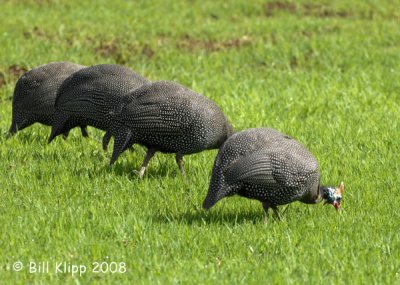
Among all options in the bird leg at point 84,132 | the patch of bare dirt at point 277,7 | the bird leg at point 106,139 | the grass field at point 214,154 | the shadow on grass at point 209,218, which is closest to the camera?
the grass field at point 214,154

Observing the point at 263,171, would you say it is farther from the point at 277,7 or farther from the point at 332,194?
the point at 277,7

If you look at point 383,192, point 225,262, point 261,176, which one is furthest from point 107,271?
point 383,192

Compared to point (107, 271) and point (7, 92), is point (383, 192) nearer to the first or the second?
point (107, 271)

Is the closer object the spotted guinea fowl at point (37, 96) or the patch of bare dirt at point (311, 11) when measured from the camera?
the spotted guinea fowl at point (37, 96)

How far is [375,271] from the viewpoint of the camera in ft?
18.0

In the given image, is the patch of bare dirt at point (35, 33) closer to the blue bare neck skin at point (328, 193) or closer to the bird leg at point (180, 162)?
the bird leg at point (180, 162)

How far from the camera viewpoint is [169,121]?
7.32m

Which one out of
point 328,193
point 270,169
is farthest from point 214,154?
point 270,169

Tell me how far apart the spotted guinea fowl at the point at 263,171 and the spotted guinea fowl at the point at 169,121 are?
90 cm

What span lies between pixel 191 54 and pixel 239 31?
1.43 metres

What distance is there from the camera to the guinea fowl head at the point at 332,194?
6.62 metres

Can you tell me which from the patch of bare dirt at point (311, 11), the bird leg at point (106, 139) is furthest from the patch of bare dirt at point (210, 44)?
the bird leg at point (106, 139)

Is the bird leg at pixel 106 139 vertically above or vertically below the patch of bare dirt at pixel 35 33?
above

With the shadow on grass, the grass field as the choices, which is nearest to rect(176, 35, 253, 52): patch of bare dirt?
the grass field
